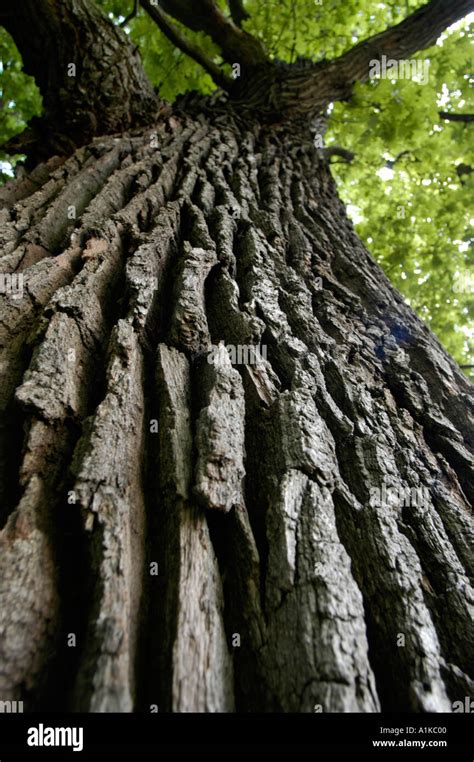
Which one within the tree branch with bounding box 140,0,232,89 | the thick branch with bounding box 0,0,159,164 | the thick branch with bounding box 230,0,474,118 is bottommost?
the thick branch with bounding box 0,0,159,164

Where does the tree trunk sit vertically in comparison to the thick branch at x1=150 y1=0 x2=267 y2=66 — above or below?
below

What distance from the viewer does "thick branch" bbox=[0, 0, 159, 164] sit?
11.6 ft

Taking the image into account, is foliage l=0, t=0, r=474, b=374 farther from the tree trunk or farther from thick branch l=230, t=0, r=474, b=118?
the tree trunk

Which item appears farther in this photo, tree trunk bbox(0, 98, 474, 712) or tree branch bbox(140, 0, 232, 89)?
tree branch bbox(140, 0, 232, 89)

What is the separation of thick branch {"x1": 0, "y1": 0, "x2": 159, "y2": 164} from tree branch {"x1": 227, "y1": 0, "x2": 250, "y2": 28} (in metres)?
3.55

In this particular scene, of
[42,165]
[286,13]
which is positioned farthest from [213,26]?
[42,165]

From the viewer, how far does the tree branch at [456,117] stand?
6309 millimetres

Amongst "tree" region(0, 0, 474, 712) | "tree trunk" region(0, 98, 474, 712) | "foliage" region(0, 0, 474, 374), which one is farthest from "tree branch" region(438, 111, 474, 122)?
"tree trunk" region(0, 98, 474, 712)

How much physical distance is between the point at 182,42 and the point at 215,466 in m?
5.62

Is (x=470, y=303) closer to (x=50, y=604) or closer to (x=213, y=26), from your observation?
(x=213, y=26)

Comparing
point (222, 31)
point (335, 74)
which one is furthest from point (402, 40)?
point (222, 31)

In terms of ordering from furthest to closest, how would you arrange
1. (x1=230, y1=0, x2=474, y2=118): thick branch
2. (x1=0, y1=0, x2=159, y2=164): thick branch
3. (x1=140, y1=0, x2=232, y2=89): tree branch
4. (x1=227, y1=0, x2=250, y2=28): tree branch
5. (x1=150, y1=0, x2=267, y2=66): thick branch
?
(x1=227, y1=0, x2=250, y2=28): tree branch, (x1=150, y1=0, x2=267, y2=66): thick branch, (x1=230, y1=0, x2=474, y2=118): thick branch, (x1=140, y1=0, x2=232, y2=89): tree branch, (x1=0, y1=0, x2=159, y2=164): thick branch

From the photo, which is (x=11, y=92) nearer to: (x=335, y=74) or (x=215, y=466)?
(x=335, y=74)

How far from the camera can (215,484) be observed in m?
1.23
